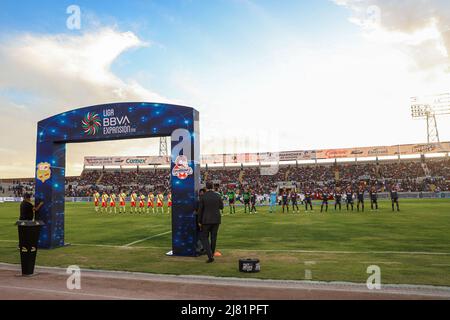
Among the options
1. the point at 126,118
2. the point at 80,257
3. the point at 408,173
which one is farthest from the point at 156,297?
the point at 408,173

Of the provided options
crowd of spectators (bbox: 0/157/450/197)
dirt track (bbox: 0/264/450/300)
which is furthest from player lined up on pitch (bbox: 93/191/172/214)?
crowd of spectators (bbox: 0/157/450/197)

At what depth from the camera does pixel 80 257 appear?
9.95 m

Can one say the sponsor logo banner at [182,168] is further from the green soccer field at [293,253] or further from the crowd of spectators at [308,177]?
the crowd of spectators at [308,177]

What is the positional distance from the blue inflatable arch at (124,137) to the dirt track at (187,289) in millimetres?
3173

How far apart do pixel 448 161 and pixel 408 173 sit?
8.90 meters

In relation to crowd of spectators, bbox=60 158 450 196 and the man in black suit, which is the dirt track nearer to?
the man in black suit

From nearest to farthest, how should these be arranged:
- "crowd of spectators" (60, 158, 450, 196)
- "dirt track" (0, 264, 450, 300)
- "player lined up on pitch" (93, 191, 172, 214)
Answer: "dirt track" (0, 264, 450, 300) < "player lined up on pitch" (93, 191, 172, 214) < "crowd of spectators" (60, 158, 450, 196)

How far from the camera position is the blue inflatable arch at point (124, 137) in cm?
1045

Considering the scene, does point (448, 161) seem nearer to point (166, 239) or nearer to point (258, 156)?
point (258, 156)

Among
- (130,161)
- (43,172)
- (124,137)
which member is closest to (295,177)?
(130,161)

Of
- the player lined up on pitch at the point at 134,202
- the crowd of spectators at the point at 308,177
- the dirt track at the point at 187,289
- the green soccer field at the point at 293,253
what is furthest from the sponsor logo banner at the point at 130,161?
the dirt track at the point at 187,289

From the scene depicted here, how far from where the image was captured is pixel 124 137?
11477 millimetres

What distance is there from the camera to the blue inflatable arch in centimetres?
1045

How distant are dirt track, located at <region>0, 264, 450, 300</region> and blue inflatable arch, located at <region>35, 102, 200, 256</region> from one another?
10.4ft
